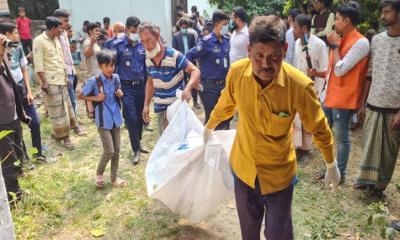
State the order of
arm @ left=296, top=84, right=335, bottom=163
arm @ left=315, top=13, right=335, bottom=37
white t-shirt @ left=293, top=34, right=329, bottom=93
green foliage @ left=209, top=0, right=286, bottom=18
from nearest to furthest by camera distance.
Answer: arm @ left=296, top=84, right=335, bottom=163
white t-shirt @ left=293, top=34, right=329, bottom=93
arm @ left=315, top=13, right=335, bottom=37
green foliage @ left=209, top=0, right=286, bottom=18

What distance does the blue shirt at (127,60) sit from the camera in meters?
4.65

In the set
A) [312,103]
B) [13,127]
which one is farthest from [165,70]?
[312,103]

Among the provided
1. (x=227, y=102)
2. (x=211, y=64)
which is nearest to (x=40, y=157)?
(x=211, y=64)

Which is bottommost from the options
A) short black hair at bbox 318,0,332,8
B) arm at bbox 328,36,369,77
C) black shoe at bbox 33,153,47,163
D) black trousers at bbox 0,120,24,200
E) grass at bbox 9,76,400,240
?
grass at bbox 9,76,400,240

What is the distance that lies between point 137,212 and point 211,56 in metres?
2.34

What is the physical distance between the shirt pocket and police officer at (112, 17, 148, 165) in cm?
288

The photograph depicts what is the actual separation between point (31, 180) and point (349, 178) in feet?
11.9

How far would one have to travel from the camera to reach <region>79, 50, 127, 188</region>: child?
3713 millimetres

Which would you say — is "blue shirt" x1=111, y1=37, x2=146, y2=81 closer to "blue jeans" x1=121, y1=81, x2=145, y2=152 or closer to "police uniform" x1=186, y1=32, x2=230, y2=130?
"blue jeans" x1=121, y1=81, x2=145, y2=152

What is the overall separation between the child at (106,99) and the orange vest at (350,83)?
226 centimetres

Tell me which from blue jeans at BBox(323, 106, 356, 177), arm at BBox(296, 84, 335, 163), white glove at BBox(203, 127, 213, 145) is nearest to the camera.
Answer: arm at BBox(296, 84, 335, 163)

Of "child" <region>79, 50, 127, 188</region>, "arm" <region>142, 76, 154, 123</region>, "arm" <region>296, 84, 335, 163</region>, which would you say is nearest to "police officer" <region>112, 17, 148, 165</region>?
"arm" <region>142, 76, 154, 123</region>

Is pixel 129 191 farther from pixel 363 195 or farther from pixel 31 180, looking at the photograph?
pixel 363 195

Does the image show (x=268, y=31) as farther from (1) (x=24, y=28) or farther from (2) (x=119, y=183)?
(1) (x=24, y=28)
